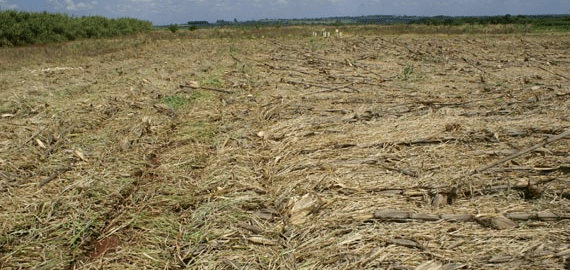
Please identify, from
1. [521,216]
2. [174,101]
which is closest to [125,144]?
[174,101]

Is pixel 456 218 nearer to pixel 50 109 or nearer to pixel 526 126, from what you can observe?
pixel 526 126

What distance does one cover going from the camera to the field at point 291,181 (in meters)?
2.82

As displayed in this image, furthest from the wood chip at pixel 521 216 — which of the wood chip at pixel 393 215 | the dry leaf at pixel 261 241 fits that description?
the dry leaf at pixel 261 241

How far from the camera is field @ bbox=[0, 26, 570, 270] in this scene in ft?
9.27

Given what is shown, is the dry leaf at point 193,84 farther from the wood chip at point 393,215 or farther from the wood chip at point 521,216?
the wood chip at point 521,216

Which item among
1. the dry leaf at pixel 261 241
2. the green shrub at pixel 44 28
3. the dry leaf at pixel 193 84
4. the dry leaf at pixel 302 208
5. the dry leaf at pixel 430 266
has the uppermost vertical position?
the green shrub at pixel 44 28

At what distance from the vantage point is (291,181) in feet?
12.8

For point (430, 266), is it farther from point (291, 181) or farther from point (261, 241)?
point (291, 181)

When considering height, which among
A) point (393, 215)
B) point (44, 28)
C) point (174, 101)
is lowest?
point (393, 215)

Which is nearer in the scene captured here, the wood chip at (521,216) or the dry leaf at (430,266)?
the dry leaf at (430,266)

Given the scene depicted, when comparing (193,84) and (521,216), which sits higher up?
(193,84)

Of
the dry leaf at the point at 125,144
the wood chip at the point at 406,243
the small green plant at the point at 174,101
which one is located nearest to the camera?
the wood chip at the point at 406,243

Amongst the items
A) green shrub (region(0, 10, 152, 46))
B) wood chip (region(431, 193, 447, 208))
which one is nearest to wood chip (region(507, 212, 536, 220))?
wood chip (region(431, 193, 447, 208))

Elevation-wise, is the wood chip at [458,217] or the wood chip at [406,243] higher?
the wood chip at [458,217]
